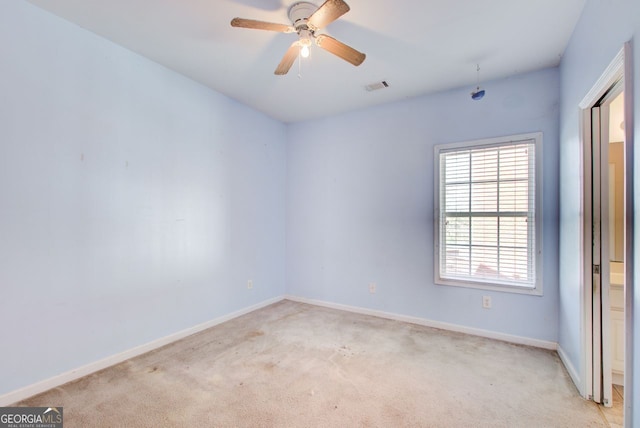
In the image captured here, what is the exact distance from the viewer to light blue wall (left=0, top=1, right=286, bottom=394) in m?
1.99

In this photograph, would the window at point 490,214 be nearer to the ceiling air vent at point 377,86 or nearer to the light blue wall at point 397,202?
the light blue wall at point 397,202

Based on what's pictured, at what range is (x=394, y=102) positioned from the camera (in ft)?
12.0

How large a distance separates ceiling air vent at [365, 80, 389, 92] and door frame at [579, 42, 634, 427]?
1.71m

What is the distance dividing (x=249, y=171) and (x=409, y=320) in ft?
8.99

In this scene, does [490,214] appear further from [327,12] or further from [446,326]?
[327,12]

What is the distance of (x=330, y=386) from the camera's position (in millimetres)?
2180

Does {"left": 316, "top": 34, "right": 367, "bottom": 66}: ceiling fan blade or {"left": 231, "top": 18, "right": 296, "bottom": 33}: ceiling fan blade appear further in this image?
{"left": 316, "top": 34, "right": 367, "bottom": 66}: ceiling fan blade

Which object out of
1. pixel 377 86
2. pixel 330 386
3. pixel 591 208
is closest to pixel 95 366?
pixel 330 386

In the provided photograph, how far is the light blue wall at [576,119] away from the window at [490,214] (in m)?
0.26

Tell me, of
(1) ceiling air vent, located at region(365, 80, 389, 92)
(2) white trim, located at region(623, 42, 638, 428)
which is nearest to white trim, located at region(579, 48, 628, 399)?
(2) white trim, located at region(623, 42, 638, 428)

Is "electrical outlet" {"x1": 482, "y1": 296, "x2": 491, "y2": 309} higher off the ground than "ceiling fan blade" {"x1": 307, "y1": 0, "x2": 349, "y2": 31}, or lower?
lower

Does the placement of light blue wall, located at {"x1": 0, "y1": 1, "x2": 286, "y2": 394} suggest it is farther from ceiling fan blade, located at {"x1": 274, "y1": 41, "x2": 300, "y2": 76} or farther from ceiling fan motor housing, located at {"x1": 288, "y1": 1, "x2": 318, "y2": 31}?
ceiling fan motor housing, located at {"x1": 288, "y1": 1, "x2": 318, "y2": 31}

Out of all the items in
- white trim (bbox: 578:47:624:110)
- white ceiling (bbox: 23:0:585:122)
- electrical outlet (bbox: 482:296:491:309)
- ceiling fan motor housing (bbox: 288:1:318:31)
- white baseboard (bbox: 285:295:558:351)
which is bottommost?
white baseboard (bbox: 285:295:558:351)

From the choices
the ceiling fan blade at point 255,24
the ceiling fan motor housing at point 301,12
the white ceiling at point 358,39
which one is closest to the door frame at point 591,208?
the white ceiling at point 358,39
